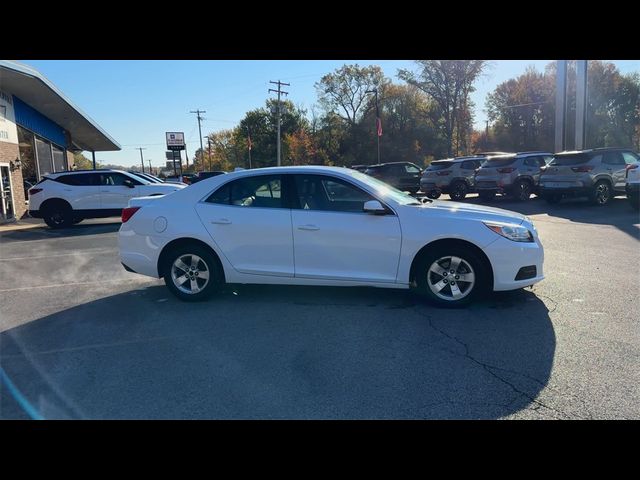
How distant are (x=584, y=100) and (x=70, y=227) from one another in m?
23.1

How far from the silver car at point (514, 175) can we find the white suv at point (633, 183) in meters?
4.53

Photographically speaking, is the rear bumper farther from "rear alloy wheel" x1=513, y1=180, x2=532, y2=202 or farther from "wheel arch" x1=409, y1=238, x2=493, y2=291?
"wheel arch" x1=409, y1=238, x2=493, y2=291

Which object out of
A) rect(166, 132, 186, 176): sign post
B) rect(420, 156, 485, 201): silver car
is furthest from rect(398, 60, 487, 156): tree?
rect(420, 156, 485, 201): silver car

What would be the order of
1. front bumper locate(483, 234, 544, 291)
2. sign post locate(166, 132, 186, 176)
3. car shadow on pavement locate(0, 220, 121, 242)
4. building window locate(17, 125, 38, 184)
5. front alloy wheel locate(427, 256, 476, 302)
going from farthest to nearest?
sign post locate(166, 132, 186, 176)
building window locate(17, 125, 38, 184)
car shadow on pavement locate(0, 220, 121, 242)
front alloy wheel locate(427, 256, 476, 302)
front bumper locate(483, 234, 544, 291)

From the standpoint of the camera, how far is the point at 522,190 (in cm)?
1678

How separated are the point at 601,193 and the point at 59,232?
1634cm

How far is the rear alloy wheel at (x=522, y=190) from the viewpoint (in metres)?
16.7

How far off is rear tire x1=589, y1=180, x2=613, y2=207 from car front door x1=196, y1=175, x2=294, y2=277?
11963 mm

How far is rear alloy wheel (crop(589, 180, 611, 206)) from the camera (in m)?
13.9

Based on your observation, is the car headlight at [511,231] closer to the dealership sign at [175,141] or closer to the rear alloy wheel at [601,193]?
the rear alloy wheel at [601,193]

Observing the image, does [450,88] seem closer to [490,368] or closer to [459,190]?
[459,190]

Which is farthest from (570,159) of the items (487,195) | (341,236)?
(341,236)

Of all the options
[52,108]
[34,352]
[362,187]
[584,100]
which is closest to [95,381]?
[34,352]

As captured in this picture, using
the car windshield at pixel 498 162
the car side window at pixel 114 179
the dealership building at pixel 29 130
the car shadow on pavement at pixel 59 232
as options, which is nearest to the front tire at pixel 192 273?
the car shadow on pavement at pixel 59 232
